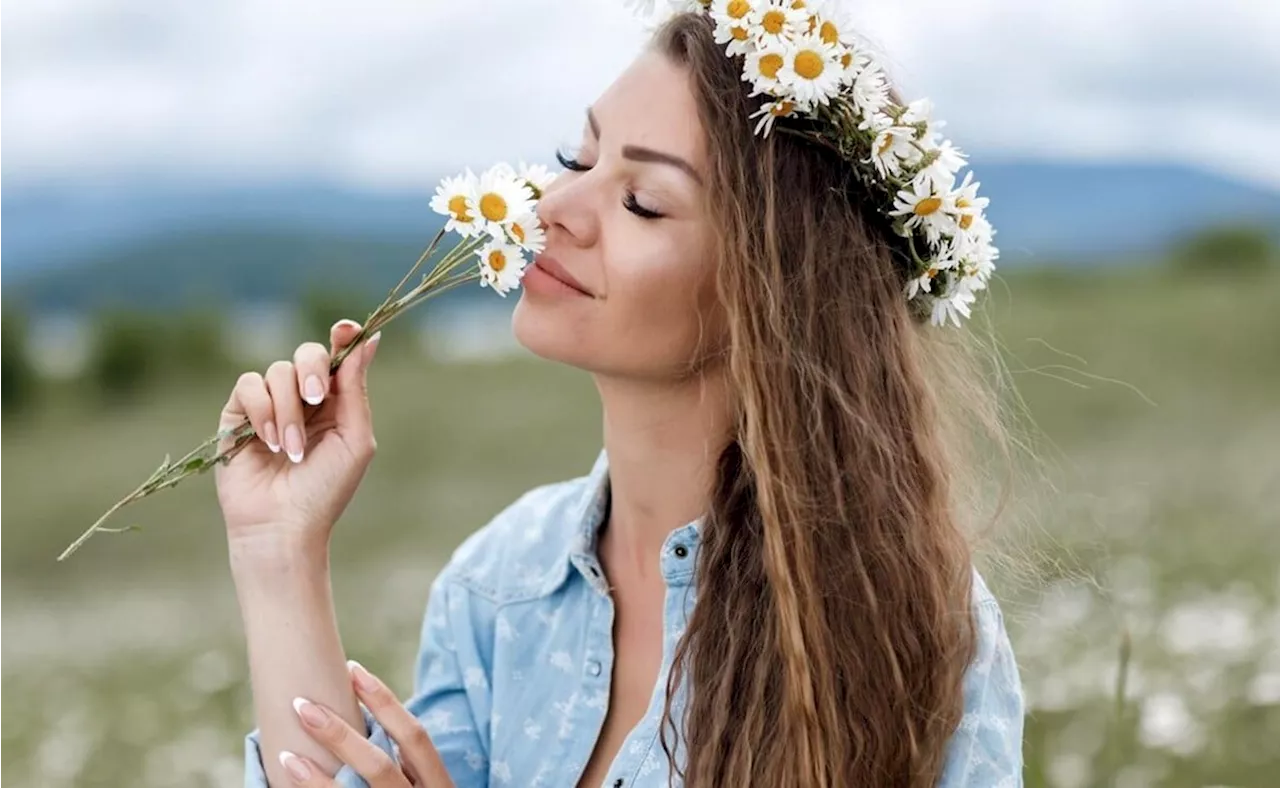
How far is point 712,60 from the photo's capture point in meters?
2.49

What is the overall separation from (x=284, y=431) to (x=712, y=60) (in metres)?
0.94

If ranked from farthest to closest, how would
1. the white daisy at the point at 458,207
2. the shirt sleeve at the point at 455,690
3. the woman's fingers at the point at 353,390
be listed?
the shirt sleeve at the point at 455,690, the woman's fingers at the point at 353,390, the white daisy at the point at 458,207

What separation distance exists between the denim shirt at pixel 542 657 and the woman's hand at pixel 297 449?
1.25ft

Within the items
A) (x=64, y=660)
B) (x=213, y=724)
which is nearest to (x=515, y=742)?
(x=213, y=724)

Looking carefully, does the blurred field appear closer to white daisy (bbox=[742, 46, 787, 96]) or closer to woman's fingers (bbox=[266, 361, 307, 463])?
white daisy (bbox=[742, 46, 787, 96])

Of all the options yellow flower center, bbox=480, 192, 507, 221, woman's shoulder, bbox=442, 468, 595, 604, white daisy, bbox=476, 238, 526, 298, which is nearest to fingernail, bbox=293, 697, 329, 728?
woman's shoulder, bbox=442, 468, 595, 604

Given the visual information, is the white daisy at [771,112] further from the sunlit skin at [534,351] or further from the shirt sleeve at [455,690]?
the shirt sleeve at [455,690]

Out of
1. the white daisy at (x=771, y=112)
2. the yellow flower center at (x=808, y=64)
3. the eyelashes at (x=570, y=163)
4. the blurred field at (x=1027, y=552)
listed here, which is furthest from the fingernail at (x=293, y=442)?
the blurred field at (x=1027, y=552)

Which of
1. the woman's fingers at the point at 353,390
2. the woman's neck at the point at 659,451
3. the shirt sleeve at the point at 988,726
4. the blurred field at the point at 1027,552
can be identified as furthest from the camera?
the blurred field at the point at 1027,552

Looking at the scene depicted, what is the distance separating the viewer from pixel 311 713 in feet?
7.97

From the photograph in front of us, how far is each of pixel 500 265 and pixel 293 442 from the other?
0.46 m

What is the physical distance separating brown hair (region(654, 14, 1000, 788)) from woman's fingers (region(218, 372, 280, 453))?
752 mm

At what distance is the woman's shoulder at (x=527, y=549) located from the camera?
2832 millimetres

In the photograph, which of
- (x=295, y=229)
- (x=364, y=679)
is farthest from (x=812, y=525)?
(x=295, y=229)
